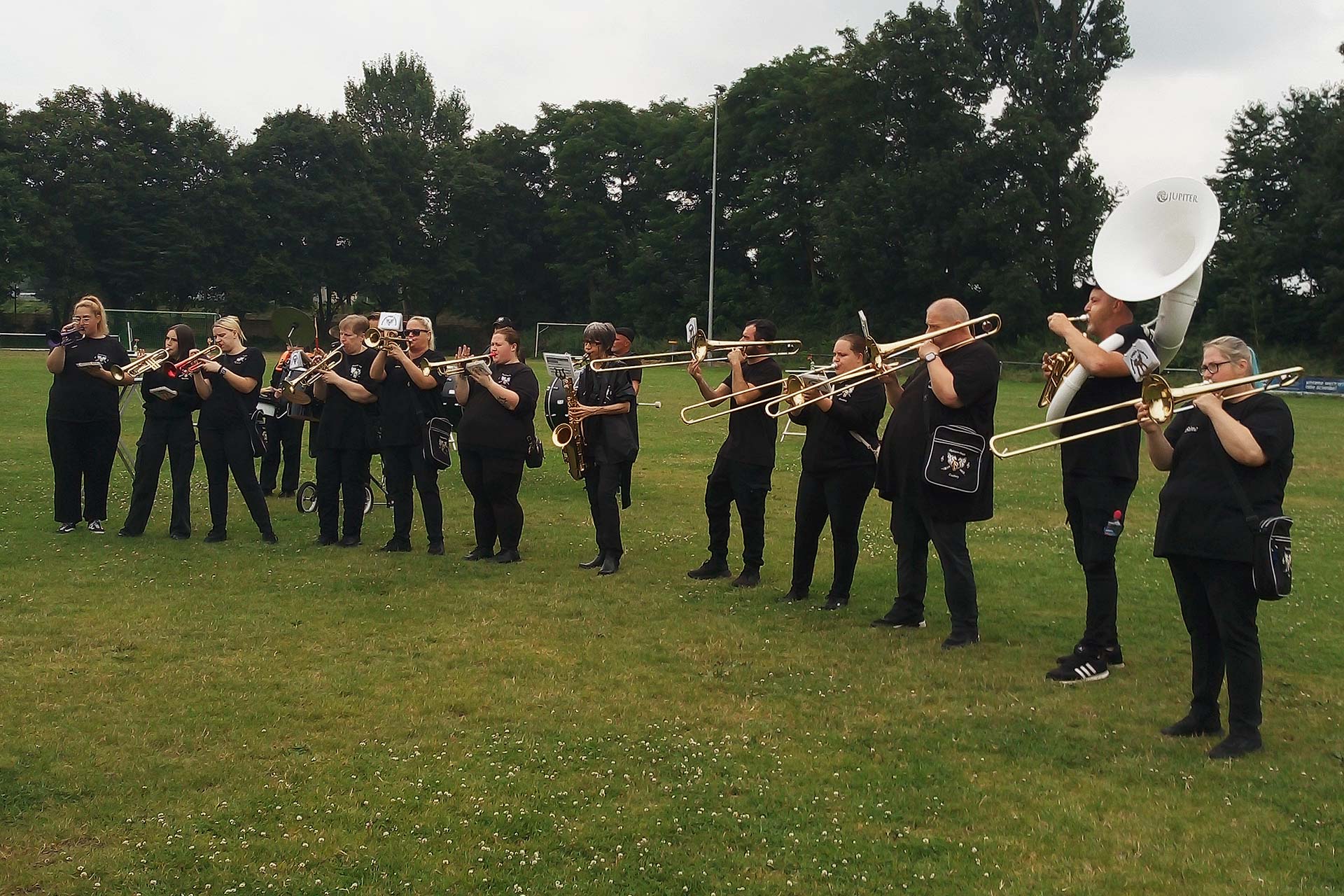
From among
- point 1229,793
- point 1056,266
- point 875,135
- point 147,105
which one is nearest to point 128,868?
point 1229,793

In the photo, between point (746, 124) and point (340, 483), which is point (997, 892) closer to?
point (340, 483)

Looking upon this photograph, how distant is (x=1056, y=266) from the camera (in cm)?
5172

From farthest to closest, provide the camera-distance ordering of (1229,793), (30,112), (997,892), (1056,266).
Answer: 1. (30,112)
2. (1056,266)
3. (1229,793)
4. (997,892)

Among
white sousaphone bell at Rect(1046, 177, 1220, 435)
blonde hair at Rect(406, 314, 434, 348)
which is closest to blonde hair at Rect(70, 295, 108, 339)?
blonde hair at Rect(406, 314, 434, 348)

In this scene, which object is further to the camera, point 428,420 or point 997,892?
point 428,420

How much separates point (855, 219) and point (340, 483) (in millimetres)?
45540

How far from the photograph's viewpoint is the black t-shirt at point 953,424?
7.41 m

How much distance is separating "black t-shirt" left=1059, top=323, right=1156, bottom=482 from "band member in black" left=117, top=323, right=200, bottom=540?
7822mm

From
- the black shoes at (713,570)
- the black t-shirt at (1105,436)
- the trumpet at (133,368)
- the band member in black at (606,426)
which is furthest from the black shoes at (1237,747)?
the trumpet at (133,368)

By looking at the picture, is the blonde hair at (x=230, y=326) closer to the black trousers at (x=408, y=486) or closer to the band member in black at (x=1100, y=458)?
the black trousers at (x=408, y=486)

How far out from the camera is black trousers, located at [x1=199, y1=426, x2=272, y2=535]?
35.4 feet

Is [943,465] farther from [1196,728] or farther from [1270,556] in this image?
[1270,556]

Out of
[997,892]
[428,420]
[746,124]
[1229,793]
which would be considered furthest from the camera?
[746,124]

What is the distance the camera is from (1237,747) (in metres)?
5.77
